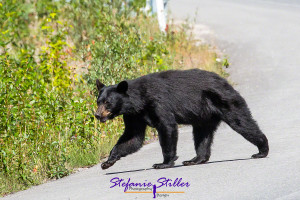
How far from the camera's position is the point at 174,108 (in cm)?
782

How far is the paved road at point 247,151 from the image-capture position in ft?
20.7

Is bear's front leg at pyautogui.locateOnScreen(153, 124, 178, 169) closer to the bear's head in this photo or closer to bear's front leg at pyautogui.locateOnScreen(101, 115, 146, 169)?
bear's front leg at pyautogui.locateOnScreen(101, 115, 146, 169)

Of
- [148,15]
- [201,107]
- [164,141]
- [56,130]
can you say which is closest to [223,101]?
[201,107]

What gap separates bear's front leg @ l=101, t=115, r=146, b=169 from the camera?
7.88 meters

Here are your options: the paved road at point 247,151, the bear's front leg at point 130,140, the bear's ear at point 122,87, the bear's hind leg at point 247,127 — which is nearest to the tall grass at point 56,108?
the paved road at point 247,151

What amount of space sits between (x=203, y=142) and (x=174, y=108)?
59 centimetres

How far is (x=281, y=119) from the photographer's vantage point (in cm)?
989

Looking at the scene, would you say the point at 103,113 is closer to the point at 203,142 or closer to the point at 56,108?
the point at 203,142

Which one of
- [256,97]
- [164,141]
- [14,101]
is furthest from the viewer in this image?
[256,97]

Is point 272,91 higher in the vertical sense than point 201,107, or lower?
lower

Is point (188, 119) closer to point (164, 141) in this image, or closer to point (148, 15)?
point (164, 141)

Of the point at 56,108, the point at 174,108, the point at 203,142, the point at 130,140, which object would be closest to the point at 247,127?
the point at 203,142

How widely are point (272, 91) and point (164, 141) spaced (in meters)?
5.10

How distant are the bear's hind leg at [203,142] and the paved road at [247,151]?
13 cm
